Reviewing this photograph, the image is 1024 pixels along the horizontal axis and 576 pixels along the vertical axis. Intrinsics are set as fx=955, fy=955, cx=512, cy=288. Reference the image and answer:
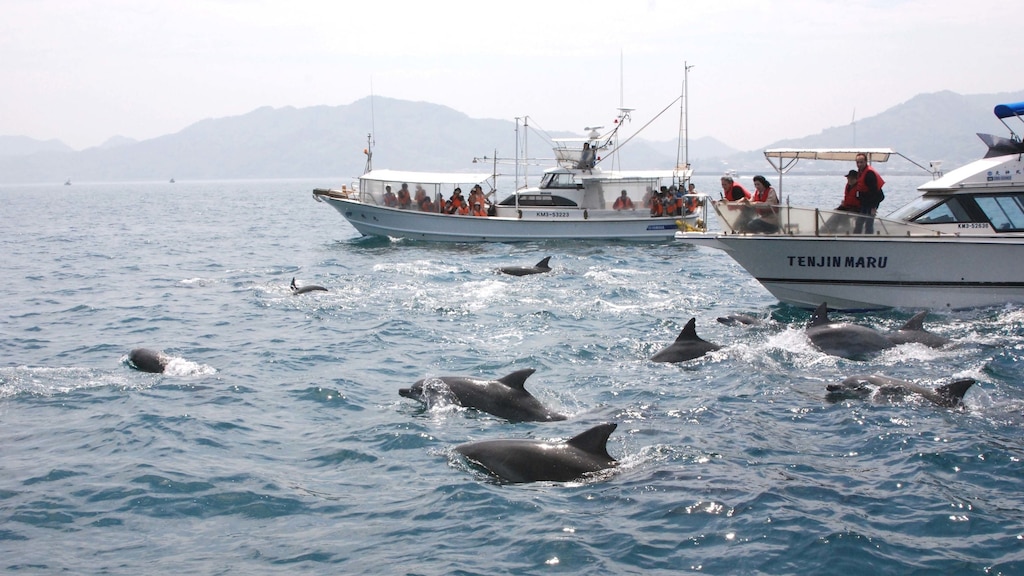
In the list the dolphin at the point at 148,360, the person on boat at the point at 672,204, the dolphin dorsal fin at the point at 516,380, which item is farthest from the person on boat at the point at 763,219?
the person on boat at the point at 672,204

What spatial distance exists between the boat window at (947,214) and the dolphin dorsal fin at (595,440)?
42.9ft

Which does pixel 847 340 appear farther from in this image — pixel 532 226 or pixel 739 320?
pixel 532 226

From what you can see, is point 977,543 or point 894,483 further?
point 894,483

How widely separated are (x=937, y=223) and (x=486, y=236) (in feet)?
69.6

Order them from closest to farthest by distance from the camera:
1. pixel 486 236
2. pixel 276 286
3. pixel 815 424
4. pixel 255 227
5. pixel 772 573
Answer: pixel 772 573 → pixel 815 424 → pixel 276 286 → pixel 486 236 → pixel 255 227

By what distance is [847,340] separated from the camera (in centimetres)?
1633

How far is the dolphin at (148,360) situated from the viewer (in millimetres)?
16375

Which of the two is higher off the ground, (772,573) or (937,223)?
(937,223)

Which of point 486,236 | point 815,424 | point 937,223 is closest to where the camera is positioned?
point 815,424

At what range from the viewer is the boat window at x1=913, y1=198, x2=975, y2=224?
67.0ft

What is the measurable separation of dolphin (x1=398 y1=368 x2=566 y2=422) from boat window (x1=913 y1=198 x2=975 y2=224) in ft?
38.5

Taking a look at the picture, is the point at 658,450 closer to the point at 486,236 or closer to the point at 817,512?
the point at 817,512

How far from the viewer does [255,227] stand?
202ft

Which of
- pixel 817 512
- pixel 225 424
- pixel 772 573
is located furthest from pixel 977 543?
pixel 225 424
